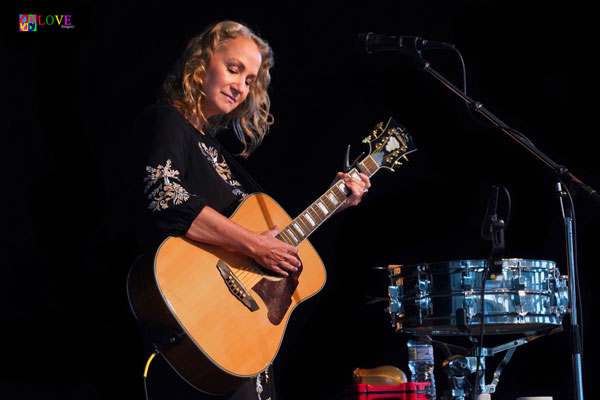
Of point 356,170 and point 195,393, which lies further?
point 356,170

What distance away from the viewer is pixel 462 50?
3.80 m

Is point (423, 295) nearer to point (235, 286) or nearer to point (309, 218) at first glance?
point (309, 218)

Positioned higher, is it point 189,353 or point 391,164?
point 391,164

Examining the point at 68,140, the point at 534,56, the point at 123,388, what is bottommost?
the point at 123,388

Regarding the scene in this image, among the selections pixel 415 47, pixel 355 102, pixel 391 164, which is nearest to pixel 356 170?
pixel 391 164

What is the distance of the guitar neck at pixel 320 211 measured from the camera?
2623 millimetres

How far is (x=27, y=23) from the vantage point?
3016 mm

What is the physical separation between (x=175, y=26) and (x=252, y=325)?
172cm

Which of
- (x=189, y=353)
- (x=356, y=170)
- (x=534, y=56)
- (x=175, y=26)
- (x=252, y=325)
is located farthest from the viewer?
(x=534, y=56)

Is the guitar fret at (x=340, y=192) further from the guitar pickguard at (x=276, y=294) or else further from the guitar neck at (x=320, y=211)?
the guitar pickguard at (x=276, y=294)

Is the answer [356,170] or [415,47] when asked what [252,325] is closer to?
[356,170]

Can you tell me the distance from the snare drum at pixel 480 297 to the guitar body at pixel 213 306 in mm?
686

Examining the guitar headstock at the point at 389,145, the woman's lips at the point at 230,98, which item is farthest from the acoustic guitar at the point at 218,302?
the guitar headstock at the point at 389,145

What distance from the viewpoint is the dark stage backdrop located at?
3.20 m
